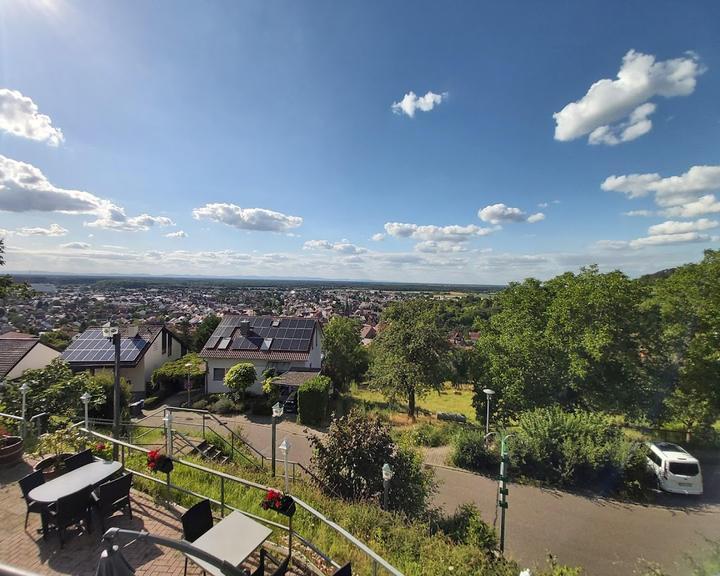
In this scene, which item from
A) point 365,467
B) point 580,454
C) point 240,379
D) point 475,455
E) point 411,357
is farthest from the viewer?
point 411,357

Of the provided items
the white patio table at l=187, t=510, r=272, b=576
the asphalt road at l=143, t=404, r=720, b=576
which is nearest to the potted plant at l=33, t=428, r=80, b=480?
the white patio table at l=187, t=510, r=272, b=576

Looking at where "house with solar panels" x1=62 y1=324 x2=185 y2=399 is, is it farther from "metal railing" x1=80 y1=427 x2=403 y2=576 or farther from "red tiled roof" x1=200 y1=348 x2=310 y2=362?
"metal railing" x1=80 y1=427 x2=403 y2=576

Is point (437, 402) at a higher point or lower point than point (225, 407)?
lower

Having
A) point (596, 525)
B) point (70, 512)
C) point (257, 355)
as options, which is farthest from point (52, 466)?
point (257, 355)

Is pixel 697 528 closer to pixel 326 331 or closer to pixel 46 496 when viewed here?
pixel 46 496

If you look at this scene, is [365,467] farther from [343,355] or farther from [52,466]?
[343,355]

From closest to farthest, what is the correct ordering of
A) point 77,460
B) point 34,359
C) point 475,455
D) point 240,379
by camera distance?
point 77,460
point 475,455
point 34,359
point 240,379

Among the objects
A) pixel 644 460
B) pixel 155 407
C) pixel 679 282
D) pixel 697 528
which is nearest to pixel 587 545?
pixel 697 528
